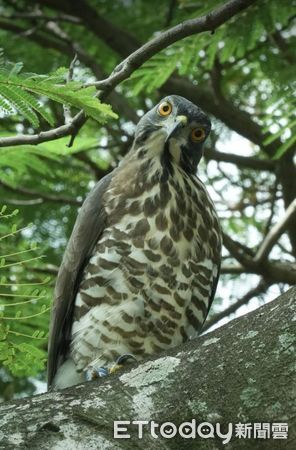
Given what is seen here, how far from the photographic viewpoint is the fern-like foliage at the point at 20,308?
380 cm

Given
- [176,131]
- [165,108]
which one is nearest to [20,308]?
[176,131]

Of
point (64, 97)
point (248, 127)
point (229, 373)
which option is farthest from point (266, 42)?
point (229, 373)

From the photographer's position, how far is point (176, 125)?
5.34 meters

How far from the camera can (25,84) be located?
3.39m

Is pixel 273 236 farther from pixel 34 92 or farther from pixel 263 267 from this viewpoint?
pixel 34 92

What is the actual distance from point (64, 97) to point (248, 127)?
3.30 metres

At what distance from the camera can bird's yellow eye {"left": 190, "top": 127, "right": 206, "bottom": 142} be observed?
5.50 m

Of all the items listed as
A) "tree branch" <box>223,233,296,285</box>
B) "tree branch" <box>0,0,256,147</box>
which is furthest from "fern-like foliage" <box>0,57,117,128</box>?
"tree branch" <box>223,233,296,285</box>

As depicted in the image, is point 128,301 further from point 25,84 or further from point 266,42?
point 266,42

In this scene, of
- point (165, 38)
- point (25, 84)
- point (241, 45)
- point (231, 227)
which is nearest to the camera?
point (25, 84)

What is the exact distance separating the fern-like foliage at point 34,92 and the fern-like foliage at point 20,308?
1.29 feet

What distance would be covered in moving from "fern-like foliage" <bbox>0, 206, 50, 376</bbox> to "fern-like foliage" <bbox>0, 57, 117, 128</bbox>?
392 millimetres

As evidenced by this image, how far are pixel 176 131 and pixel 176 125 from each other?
52 millimetres

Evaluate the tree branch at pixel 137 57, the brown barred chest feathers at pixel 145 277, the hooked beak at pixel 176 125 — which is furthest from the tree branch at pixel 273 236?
the tree branch at pixel 137 57
